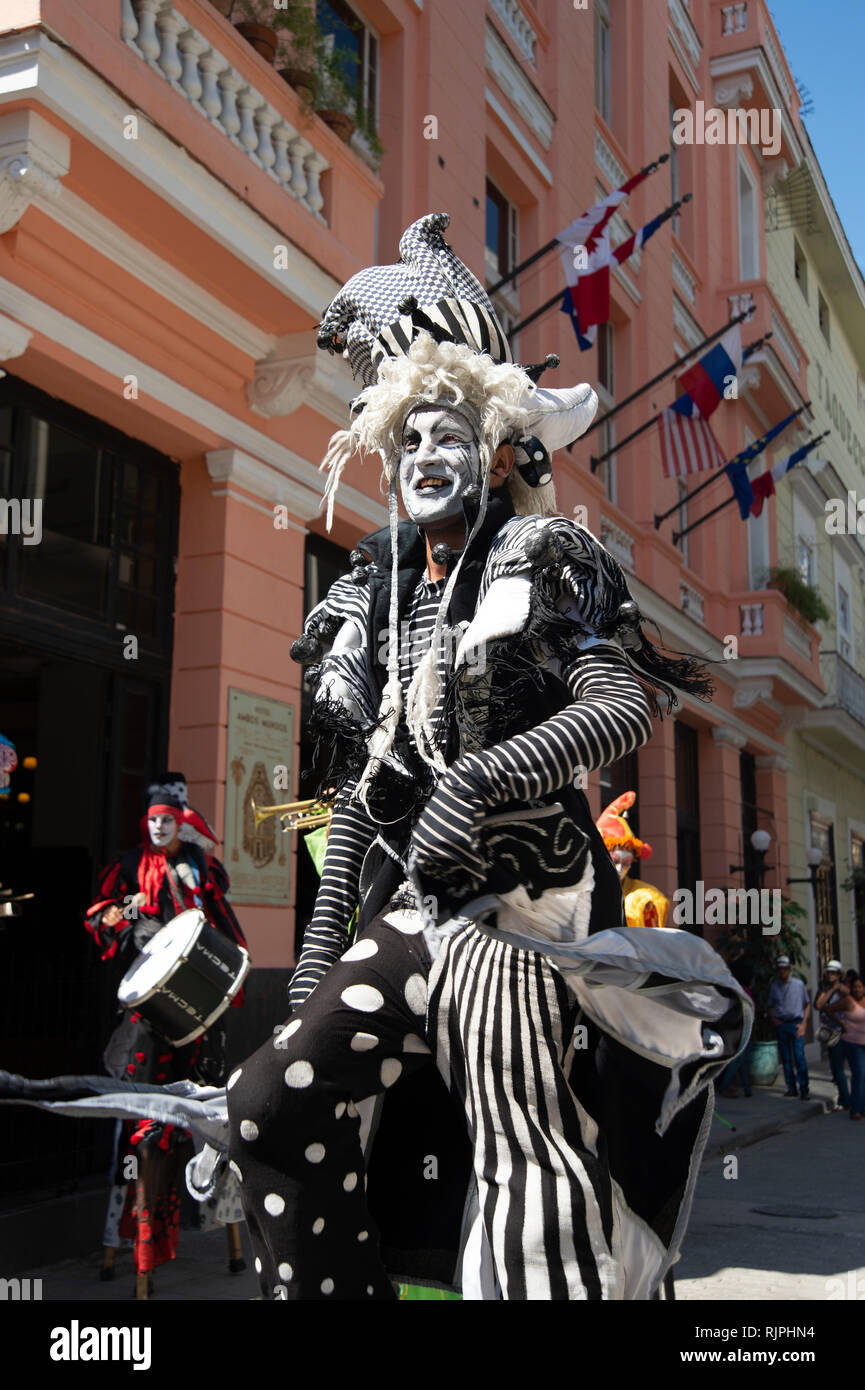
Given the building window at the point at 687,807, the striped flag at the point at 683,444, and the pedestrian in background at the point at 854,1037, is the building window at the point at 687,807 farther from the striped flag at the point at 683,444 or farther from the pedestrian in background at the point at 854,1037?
the striped flag at the point at 683,444

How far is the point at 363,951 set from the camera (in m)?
2.35

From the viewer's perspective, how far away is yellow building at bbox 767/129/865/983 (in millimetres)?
23219

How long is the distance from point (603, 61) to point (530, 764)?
17.2 meters

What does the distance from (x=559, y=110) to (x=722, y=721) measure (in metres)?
8.87

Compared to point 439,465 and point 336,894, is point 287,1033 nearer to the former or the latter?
point 336,894

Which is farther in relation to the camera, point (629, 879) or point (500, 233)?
point (500, 233)

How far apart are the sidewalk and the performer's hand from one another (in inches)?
334

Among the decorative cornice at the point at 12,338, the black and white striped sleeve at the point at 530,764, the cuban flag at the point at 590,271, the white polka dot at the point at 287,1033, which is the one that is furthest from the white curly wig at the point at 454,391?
the cuban flag at the point at 590,271

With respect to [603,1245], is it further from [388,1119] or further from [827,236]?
[827,236]

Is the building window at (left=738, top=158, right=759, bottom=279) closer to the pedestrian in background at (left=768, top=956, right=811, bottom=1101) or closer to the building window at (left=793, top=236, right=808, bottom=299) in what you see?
Answer: the building window at (left=793, top=236, right=808, bottom=299)

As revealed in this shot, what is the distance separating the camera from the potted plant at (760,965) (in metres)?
16.0

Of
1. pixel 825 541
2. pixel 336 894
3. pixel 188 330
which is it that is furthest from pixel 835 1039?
pixel 825 541

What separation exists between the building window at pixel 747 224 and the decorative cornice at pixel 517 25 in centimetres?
957

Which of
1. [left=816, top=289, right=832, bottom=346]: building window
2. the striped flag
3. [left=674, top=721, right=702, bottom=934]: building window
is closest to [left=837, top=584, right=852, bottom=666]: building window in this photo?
[left=816, top=289, right=832, bottom=346]: building window
